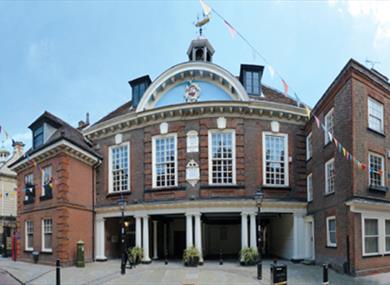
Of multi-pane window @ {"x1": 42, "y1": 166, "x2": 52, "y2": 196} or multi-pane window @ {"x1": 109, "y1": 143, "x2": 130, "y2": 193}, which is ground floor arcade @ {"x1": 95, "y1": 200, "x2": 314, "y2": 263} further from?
multi-pane window @ {"x1": 42, "y1": 166, "x2": 52, "y2": 196}

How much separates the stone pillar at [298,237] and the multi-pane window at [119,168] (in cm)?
942

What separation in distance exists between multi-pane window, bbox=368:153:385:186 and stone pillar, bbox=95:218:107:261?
14868 millimetres

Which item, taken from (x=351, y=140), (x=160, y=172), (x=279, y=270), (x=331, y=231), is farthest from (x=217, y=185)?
(x=279, y=270)

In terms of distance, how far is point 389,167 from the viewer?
18734mm

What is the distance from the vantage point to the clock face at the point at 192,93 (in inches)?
901

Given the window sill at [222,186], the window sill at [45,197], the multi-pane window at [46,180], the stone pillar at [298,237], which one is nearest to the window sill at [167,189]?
the window sill at [222,186]

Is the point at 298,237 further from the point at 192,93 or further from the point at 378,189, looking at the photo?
the point at 192,93

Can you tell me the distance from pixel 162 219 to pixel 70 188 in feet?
20.5

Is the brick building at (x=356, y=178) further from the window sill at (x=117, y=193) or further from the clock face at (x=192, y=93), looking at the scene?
the window sill at (x=117, y=193)

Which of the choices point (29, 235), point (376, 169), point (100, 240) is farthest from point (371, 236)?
point (29, 235)

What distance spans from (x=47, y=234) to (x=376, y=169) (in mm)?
17433

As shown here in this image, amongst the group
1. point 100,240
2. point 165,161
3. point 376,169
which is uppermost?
point 165,161

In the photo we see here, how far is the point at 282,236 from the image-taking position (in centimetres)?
2445

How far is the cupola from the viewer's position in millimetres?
26375
